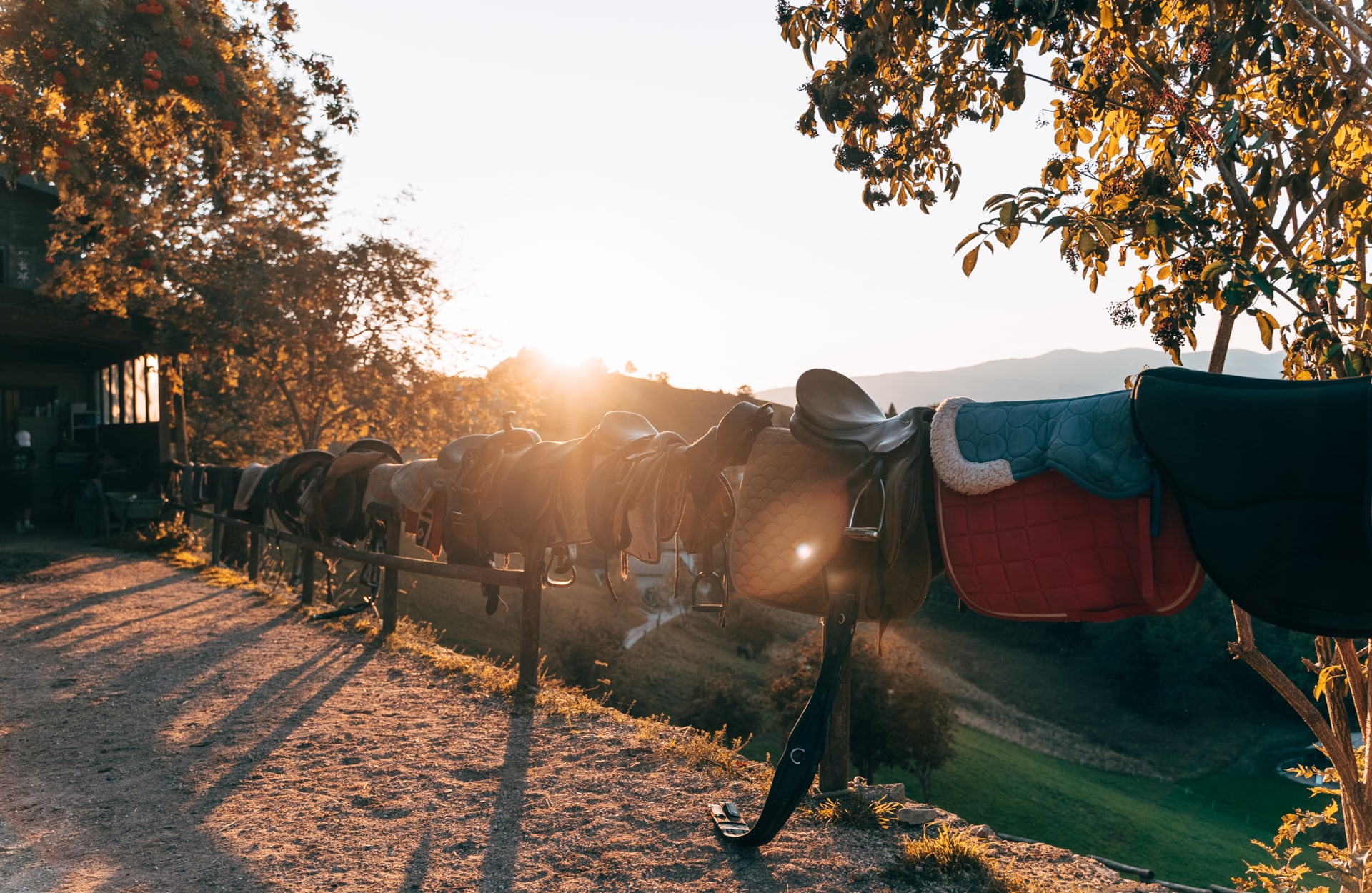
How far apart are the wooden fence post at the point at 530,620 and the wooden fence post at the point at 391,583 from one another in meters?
1.93

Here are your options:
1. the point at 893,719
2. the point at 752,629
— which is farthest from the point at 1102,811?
the point at 752,629

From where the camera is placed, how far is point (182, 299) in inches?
597

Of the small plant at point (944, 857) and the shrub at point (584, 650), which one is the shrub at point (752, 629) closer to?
the shrub at point (584, 650)

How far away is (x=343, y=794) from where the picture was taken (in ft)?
13.7

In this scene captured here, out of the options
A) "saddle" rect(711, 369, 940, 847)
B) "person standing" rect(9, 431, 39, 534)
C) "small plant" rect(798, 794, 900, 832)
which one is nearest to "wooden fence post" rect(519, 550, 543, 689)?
"small plant" rect(798, 794, 900, 832)

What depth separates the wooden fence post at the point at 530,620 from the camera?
5.99 m

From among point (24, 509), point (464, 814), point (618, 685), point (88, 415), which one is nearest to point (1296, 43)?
point (464, 814)

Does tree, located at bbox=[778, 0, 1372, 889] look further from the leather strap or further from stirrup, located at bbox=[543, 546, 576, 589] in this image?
stirrup, located at bbox=[543, 546, 576, 589]

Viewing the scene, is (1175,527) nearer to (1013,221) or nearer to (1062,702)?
(1013,221)

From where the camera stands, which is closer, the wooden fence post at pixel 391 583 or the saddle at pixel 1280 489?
the saddle at pixel 1280 489

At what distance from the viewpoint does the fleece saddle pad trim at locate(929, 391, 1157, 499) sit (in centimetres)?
251

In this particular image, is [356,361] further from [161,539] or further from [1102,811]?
[1102,811]

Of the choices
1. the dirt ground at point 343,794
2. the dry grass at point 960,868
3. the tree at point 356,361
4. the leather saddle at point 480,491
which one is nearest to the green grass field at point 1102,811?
the tree at point 356,361

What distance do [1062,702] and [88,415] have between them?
5392 cm
